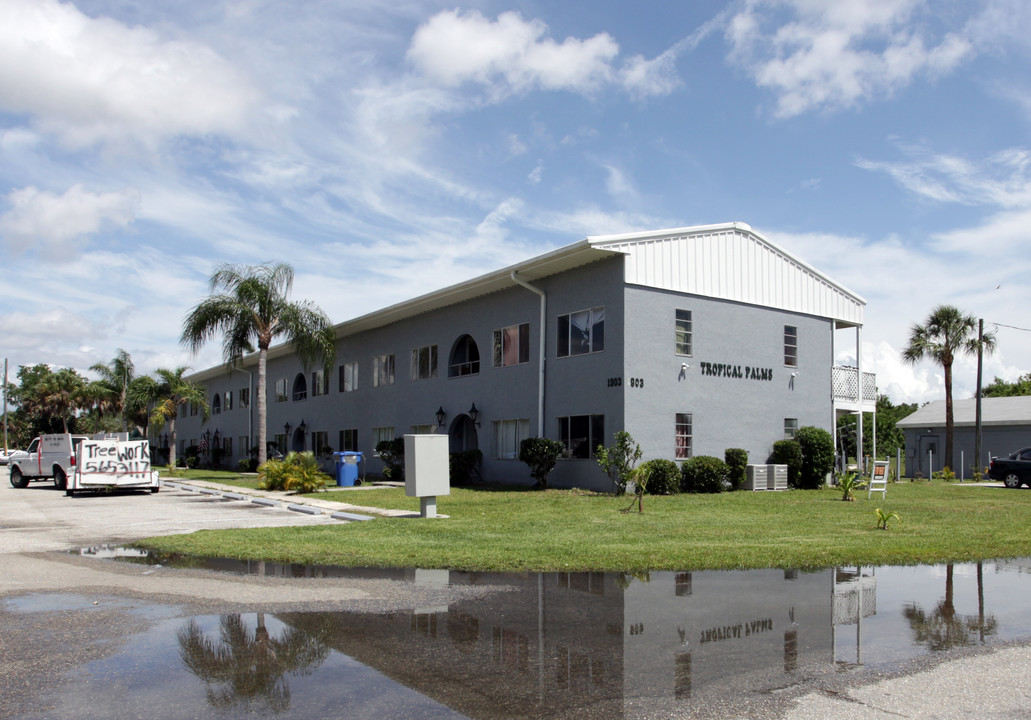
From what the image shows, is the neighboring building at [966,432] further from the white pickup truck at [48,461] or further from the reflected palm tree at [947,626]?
the white pickup truck at [48,461]

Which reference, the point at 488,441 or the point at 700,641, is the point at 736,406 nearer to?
the point at 488,441

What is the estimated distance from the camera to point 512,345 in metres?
25.8

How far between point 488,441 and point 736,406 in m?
7.85

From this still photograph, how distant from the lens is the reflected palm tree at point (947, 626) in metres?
6.27

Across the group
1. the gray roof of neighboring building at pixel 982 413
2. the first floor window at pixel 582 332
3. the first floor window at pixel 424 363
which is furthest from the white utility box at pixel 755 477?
the gray roof of neighboring building at pixel 982 413

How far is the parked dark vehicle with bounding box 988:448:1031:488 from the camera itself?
28.7 metres

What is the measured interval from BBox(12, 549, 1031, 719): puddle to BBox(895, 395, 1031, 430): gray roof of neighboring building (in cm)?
3435

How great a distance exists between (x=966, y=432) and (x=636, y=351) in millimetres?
26588

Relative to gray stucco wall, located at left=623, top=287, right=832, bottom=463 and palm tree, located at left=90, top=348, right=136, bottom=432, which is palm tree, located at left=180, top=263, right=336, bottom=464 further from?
palm tree, located at left=90, top=348, right=136, bottom=432

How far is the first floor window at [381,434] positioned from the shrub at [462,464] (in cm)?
710

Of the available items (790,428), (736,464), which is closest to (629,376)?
(736,464)

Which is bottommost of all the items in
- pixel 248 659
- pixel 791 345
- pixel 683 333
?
pixel 248 659

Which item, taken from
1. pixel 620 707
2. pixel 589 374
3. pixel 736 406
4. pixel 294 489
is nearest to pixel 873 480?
pixel 736 406

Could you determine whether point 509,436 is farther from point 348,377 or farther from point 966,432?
point 966,432
